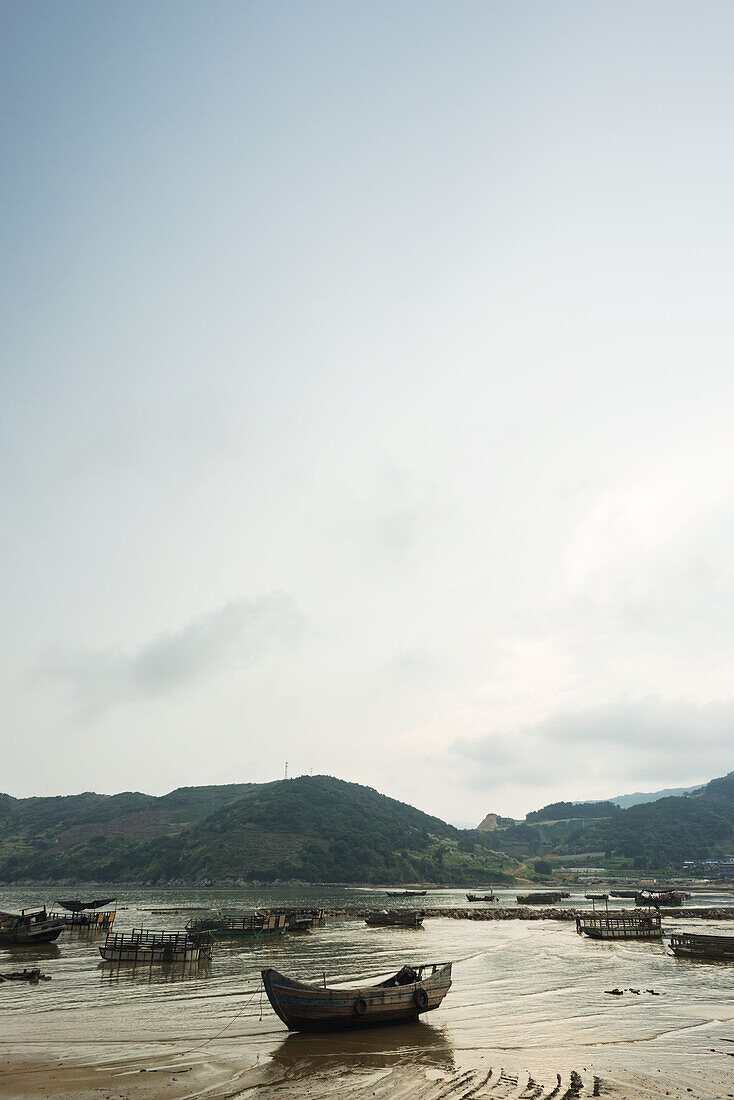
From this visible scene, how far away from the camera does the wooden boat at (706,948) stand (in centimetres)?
5363

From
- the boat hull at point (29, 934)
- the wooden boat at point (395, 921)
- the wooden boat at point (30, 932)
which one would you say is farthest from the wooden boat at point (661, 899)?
the boat hull at point (29, 934)

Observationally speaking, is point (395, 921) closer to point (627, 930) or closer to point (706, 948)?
point (627, 930)

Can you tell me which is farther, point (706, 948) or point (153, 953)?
point (706, 948)

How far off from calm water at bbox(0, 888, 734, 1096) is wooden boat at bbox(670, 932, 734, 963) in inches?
60.9

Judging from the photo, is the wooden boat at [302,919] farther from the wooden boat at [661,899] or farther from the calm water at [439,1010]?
the wooden boat at [661,899]

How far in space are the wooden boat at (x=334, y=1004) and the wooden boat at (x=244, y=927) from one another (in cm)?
4304

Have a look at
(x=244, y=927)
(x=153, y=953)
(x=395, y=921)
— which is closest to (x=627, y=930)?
(x=395, y=921)

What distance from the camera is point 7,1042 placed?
27766 mm

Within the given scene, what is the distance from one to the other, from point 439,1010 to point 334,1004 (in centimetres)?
972

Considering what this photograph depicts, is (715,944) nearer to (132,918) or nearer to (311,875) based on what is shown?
(132,918)

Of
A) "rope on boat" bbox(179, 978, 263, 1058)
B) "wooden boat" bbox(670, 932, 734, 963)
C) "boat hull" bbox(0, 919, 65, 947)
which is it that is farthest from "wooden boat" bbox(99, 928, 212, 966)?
"wooden boat" bbox(670, 932, 734, 963)

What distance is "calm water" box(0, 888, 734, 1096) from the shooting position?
27.1 metres

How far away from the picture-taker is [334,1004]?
28516 millimetres

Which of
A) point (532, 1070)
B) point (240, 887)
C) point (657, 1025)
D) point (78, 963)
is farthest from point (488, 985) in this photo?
point (240, 887)
